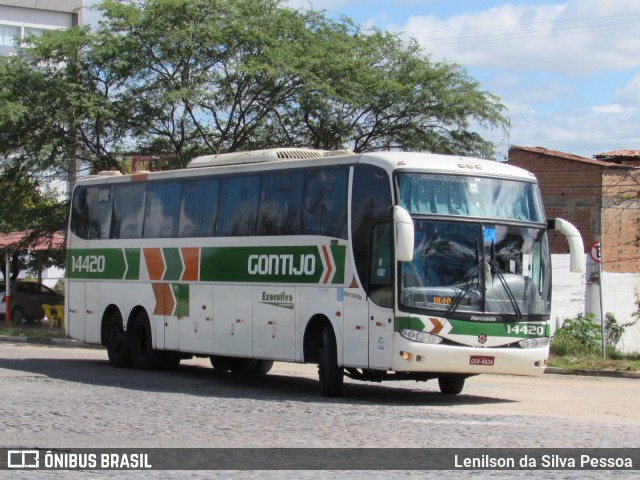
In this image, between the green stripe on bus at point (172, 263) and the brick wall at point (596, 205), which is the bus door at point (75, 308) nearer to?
the green stripe on bus at point (172, 263)

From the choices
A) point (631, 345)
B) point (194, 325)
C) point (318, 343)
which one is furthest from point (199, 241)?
point (631, 345)

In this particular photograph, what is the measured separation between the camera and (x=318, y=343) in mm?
17172

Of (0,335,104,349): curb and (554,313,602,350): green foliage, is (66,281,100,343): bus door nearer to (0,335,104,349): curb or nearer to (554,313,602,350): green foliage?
(0,335,104,349): curb

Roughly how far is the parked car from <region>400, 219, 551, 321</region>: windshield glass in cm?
2964

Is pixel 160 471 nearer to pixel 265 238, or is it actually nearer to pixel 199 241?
pixel 265 238

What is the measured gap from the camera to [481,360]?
15484mm

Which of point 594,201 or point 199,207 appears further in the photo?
point 594,201

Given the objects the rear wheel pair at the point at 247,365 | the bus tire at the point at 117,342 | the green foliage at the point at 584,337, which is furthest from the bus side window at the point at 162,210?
the green foliage at the point at 584,337

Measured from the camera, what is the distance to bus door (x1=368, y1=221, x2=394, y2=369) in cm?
1549

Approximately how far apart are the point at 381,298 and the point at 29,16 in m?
59.5

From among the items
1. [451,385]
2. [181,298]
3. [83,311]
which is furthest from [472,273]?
[83,311]

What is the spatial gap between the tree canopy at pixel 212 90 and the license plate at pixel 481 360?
54.4 ft

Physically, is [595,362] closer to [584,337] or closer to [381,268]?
[584,337]

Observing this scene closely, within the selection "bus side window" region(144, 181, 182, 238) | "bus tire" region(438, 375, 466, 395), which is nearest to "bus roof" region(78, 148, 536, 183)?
"bus side window" region(144, 181, 182, 238)
